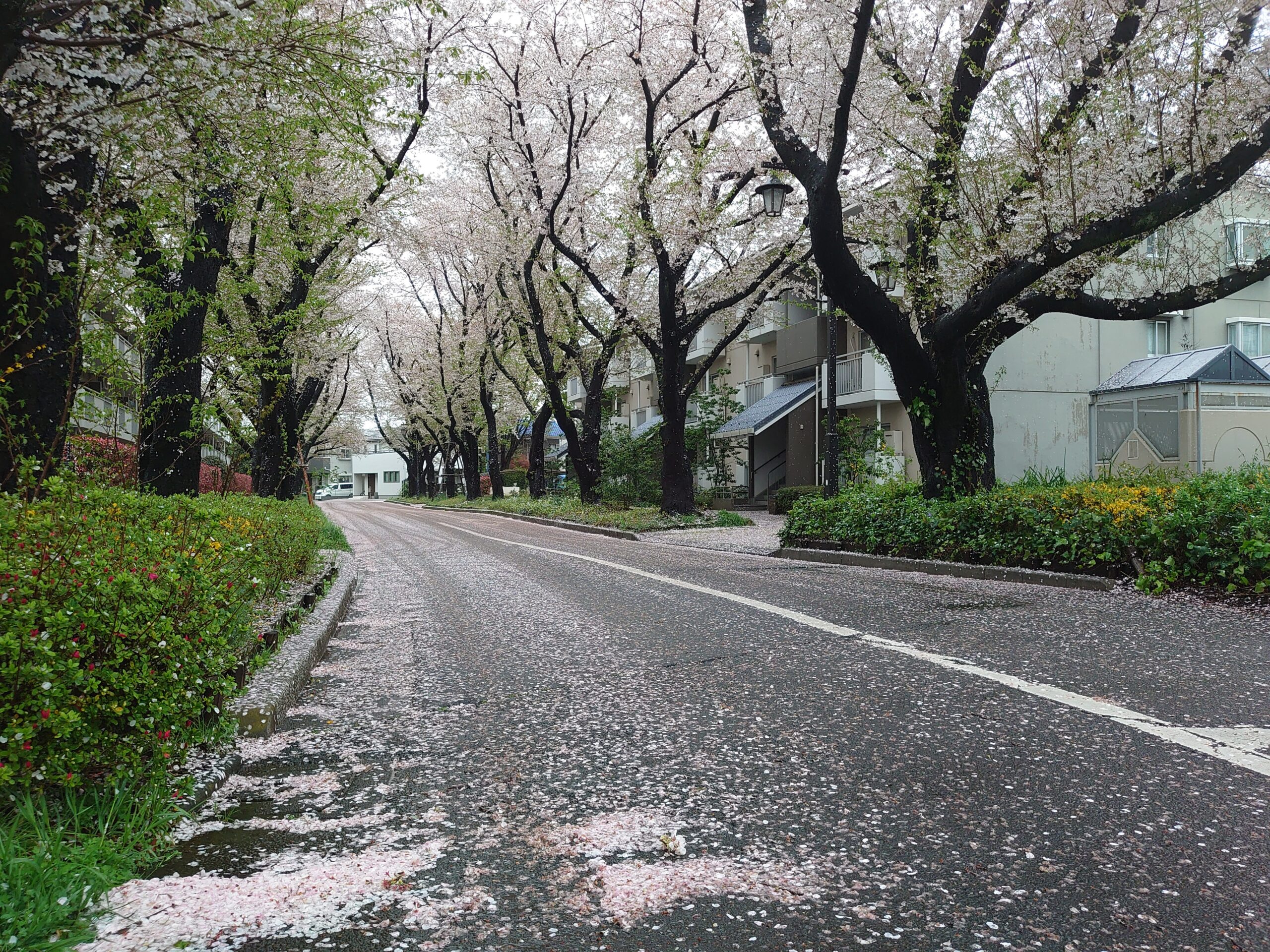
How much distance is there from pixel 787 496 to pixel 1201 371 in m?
10.7

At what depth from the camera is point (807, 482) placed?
29938mm

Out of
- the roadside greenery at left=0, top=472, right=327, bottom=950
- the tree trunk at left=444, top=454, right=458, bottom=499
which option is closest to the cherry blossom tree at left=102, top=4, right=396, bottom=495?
the roadside greenery at left=0, top=472, right=327, bottom=950

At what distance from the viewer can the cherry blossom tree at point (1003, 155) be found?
31.5ft

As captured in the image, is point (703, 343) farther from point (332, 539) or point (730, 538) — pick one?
point (332, 539)

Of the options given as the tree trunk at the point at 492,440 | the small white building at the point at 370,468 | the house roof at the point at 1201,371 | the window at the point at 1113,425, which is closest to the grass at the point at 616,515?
the tree trunk at the point at 492,440

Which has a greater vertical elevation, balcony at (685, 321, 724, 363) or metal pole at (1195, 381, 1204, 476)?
balcony at (685, 321, 724, 363)

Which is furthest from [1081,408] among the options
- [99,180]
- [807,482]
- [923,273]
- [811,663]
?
[99,180]

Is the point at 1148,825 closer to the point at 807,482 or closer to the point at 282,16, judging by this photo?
the point at 282,16

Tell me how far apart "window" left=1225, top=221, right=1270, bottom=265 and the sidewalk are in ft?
26.0

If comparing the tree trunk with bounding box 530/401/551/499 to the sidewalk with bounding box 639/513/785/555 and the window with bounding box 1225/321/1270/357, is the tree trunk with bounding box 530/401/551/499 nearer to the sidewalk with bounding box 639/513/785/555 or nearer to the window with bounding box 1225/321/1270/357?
the sidewalk with bounding box 639/513/785/555

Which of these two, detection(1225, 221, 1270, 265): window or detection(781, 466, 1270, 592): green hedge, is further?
detection(1225, 221, 1270, 265): window

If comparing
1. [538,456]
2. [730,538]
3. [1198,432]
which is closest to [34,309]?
[730,538]

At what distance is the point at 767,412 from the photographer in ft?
93.7

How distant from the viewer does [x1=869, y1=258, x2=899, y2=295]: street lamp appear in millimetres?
13039
